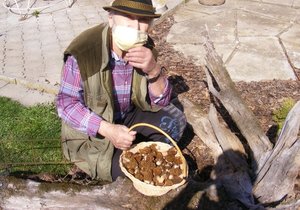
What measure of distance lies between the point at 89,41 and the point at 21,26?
13.5 feet

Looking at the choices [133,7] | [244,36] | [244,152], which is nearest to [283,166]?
[244,152]

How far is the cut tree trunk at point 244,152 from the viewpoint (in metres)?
2.64

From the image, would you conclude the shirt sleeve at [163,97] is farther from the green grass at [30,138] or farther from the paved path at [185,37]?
the paved path at [185,37]

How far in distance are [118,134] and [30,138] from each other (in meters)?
1.43

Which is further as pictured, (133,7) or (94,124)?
(94,124)

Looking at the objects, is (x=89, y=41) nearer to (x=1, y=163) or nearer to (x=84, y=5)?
(x=1, y=163)

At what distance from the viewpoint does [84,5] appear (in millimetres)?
7301

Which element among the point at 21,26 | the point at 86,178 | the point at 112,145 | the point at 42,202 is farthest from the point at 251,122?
the point at 21,26

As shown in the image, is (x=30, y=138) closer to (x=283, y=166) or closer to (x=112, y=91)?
(x=112, y=91)

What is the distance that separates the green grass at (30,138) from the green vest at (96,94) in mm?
288

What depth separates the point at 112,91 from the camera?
117 inches

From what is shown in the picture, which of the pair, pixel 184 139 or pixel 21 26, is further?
pixel 21 26

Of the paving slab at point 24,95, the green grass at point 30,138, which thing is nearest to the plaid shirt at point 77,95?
the green grass at point 30,138

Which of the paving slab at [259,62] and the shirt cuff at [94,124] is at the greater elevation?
the shirt cuff at [94,124]
